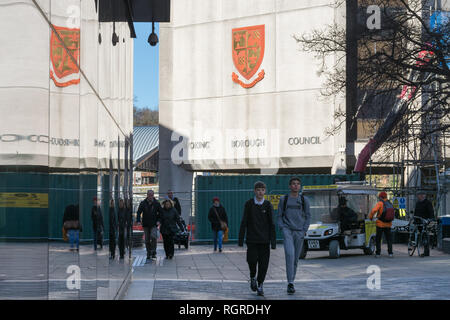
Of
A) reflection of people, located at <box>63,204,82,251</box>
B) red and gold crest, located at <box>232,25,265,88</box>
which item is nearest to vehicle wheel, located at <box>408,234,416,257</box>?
reflection of people, located at <box>63,204,82,251</box>

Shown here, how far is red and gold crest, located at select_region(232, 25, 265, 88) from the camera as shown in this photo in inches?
1516

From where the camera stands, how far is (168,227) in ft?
65.7

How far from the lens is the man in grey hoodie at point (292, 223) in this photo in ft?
38.1

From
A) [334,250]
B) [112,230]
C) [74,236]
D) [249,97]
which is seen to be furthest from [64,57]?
[249,97]

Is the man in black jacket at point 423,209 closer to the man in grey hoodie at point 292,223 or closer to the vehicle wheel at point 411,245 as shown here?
the vehicle wheel at point 411,245

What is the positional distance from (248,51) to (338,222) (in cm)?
1938

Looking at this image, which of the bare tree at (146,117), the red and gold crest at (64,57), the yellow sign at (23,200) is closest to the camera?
the yellow sign at (23,200)

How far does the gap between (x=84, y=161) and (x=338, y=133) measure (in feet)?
101

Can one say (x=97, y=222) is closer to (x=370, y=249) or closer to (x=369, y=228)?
(x=369, y=228)

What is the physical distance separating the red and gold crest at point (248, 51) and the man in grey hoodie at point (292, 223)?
1067 inches

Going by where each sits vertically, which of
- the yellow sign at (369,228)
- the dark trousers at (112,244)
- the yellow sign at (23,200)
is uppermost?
the yellow sign at (23,200)

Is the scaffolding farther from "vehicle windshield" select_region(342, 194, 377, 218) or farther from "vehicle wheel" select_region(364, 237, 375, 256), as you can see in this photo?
"vehicle wheel" select_region(364, 237, 375, 256)

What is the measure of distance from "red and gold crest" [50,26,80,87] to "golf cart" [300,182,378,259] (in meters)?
15.7

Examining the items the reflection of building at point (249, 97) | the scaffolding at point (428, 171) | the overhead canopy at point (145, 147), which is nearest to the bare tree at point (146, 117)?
the overhead canopy at point (145, 147)
